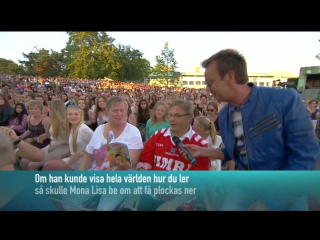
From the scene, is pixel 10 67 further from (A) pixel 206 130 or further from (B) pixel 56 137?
(A) pixel 206 130

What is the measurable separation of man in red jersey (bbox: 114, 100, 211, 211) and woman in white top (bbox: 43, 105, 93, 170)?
61 centimetres

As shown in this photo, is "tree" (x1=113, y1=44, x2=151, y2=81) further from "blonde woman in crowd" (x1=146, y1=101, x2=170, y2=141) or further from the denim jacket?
the denim jacket

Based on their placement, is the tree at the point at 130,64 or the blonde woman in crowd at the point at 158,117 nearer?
the tree at the point at 130,64

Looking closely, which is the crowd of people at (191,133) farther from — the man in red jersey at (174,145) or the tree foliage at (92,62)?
the tree foliage at (92,62)

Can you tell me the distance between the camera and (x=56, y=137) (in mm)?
2707

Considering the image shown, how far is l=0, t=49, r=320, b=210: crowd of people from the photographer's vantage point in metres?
1.53

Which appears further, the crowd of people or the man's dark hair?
the man's dark hair

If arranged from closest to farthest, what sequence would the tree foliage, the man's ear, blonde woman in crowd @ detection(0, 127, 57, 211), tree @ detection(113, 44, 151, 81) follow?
the man's ear, blonde woman in crowd @ detection(0, 127, 57, 211), the tree foliage, tree @ detection(113, 44, 151, 81)

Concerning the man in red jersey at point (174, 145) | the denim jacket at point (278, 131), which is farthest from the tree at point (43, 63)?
the denim jacket at point (278, 131)

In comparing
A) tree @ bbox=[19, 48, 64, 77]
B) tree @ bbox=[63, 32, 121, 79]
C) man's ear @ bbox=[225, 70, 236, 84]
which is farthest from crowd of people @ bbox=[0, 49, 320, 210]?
tree @ bbox=[63, 32, 121, 79]

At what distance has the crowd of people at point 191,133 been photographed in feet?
5.02

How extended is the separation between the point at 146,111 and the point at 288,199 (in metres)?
2.60

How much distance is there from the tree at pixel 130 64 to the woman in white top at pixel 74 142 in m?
0.67
